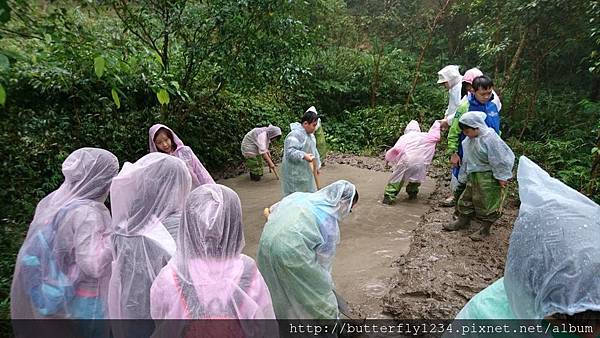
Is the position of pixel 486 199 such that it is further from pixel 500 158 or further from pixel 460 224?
pixel 460 224

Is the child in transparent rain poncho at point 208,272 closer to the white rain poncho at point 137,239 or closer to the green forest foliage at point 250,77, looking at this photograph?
the white rain poncho at point 137,239

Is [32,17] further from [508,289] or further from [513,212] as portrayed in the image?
[513,212]

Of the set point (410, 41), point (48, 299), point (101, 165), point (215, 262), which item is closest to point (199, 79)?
point (101, 165)

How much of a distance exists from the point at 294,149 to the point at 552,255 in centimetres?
357

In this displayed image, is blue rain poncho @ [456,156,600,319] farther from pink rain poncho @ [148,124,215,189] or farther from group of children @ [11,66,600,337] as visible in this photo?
pink rain poncho @ [148,124,215,189]

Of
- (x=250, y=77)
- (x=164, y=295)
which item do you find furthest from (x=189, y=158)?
(x=164, y=295)

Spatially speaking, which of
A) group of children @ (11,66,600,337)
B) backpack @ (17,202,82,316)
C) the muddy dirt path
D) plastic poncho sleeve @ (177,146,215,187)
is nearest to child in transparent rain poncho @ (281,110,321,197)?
the muddy dirt path

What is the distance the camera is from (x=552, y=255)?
3.93 ft

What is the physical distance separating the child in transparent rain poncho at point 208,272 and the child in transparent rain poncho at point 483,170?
9.17ft

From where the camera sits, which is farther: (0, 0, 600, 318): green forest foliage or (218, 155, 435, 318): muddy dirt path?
(218, 155, 435, 318): muddy dirt path

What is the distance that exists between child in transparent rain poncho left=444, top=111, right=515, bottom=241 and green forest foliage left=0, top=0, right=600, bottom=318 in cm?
168

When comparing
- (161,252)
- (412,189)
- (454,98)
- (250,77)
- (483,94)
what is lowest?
(412,189)

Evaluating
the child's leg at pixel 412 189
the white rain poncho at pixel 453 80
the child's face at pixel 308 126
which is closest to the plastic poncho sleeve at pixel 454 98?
the white rain poncho at pixel 453 80

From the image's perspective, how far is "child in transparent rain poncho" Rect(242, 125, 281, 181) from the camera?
22.4ft
